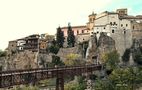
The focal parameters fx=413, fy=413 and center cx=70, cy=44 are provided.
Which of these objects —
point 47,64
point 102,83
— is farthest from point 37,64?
point 102,83

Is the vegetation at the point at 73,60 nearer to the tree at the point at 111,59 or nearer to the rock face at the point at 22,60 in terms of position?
the tree at the point at 111,59

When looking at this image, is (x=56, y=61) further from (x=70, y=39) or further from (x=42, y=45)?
(x=42, y=45)

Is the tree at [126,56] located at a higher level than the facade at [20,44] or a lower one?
lower

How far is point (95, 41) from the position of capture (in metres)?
82.2

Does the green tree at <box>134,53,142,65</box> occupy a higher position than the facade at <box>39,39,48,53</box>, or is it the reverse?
the facade at <box>39,39,48,53</box>

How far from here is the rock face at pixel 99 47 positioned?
80250mm

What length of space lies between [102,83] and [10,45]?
119ft

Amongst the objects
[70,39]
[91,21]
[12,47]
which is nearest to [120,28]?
[91,21]

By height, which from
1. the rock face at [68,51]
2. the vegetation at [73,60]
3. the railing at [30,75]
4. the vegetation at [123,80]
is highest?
the rock face at [68,51]

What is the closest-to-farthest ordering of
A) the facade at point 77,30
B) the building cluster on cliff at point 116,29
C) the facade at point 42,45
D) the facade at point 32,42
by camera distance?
the building cluster on cliff at point 116,29
the facade at point 42,45
the facade at point 32,42
the facade at point 77,30

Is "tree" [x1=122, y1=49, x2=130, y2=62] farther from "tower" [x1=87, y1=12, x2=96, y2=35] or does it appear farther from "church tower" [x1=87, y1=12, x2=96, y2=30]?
"church tower" [x1=87, y1=12, x2=96, y2=30]

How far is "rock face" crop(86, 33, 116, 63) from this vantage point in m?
80.2

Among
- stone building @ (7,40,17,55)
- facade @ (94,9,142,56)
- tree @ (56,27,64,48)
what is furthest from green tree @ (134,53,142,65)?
stone building @ (7,40,17,55)

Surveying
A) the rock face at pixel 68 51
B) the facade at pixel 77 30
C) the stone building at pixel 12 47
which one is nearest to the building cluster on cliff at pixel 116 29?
the stone building at pixel 12 47
